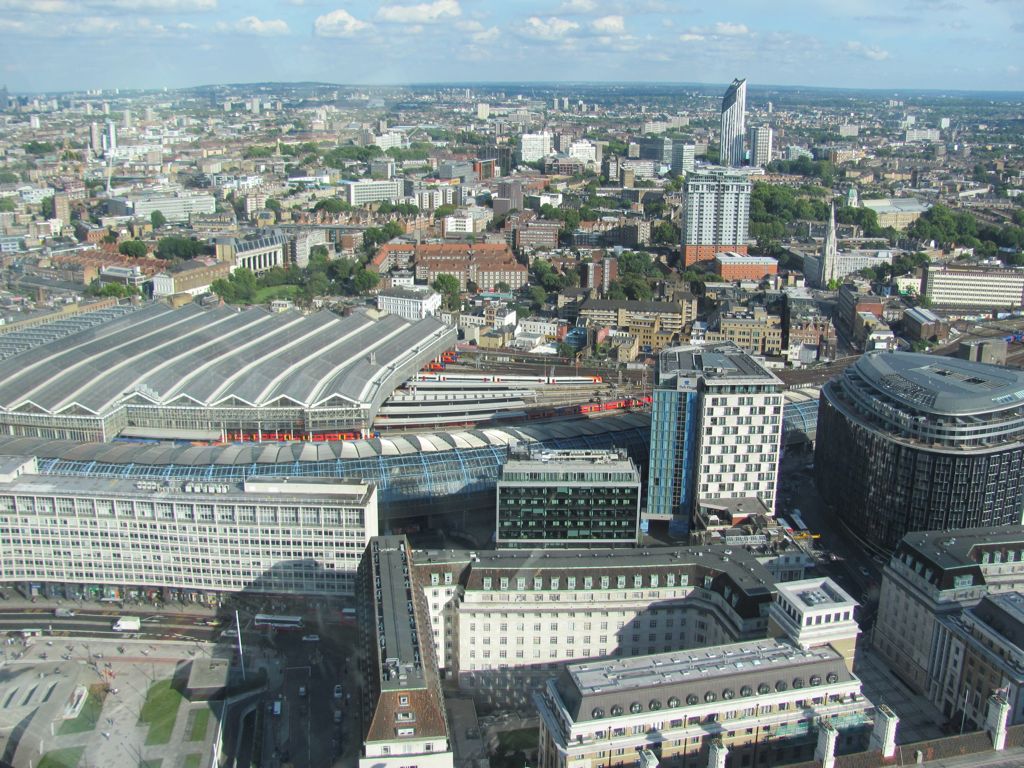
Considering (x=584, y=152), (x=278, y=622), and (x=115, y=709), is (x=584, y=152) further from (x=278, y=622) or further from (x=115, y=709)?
(x=115, y=709)

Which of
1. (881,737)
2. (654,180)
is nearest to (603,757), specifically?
(881,737)

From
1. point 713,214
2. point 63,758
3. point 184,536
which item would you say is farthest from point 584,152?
point 63,758

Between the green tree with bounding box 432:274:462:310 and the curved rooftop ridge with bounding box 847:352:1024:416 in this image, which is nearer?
the curved rooftop ridge with bounding box 847:352:1024:416

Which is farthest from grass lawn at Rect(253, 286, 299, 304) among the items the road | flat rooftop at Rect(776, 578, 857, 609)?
flat rooftop at Rect(776, 578, 857, 609)

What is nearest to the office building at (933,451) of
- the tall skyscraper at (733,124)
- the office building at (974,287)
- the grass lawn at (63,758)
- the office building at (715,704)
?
the office building at (715,704)

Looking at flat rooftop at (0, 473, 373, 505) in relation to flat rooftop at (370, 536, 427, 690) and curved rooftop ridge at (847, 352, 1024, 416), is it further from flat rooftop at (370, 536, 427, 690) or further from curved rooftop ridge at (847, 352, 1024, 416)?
curved rooftop ridge at (847, 352, 1024, 416)
